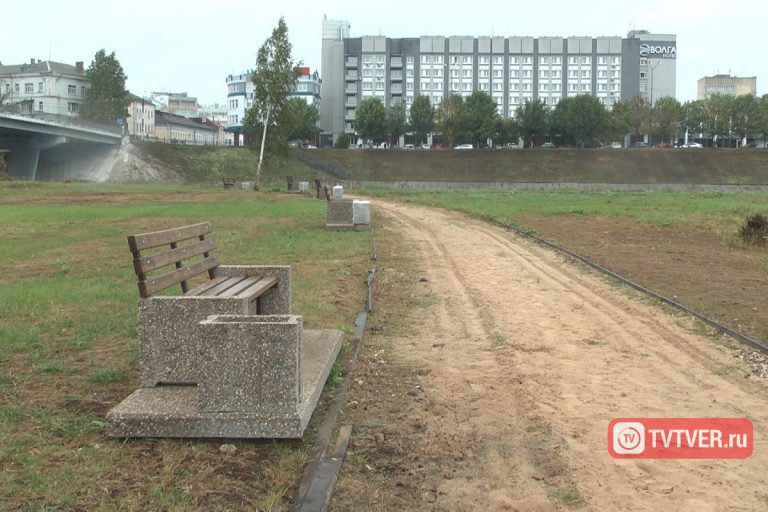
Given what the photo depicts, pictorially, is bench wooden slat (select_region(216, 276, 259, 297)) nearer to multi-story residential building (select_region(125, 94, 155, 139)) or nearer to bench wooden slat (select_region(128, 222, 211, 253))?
bench wooden slat (select_region(128, 222, 211, 253))

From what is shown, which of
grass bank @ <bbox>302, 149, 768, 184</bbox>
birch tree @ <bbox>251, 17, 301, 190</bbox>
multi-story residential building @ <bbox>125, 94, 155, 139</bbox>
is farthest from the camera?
multi-story residential building @ <bbox>125, 94, 155, 139</bbox>

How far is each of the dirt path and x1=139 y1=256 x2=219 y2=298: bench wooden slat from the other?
1.69 meters

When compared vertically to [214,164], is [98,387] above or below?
below

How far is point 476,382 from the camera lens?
6.53 metres

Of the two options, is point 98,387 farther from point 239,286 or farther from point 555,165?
point 555,165

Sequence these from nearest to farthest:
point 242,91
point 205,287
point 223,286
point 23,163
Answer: point 205,287 → point 223,286 → point 23,163 → point 242,91

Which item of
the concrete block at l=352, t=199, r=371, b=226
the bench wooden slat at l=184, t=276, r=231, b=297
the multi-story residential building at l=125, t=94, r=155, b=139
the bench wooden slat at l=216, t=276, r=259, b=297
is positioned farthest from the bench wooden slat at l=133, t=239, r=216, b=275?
the multi-story residential building at l=125, t=94, r=155, b=139

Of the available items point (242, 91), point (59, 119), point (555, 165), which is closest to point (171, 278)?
point (59, 119)

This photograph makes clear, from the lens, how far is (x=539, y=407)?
583 cm

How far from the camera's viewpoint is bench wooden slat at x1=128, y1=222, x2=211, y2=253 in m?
5.77

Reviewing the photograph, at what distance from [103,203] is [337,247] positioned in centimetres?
2294

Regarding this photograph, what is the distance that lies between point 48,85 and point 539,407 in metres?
135
